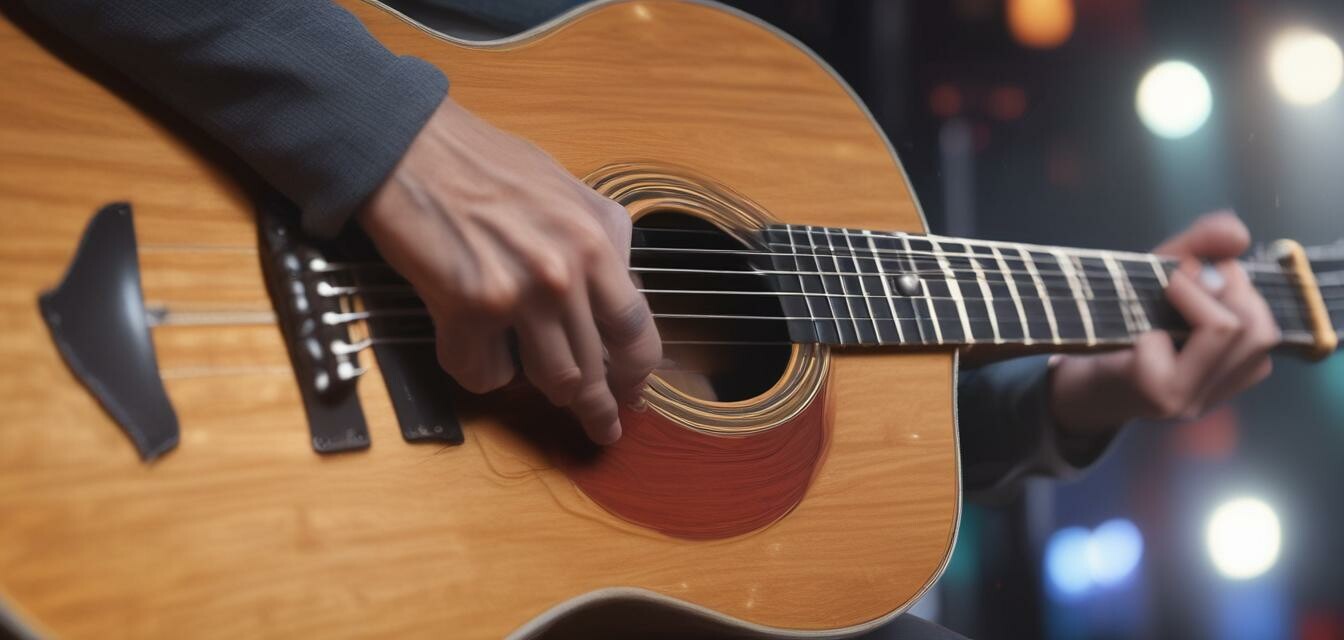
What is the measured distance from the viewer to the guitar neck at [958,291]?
0.85 m

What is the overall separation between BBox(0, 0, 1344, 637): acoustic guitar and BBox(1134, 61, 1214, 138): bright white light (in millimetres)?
1206

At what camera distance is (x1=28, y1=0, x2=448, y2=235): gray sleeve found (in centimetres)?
59

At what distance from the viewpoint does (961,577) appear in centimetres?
178

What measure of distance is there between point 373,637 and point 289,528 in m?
0.08

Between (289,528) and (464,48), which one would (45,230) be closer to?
(289,528)

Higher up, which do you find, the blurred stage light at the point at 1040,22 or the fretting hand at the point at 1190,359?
the blurred stage light at the point at 1040,22

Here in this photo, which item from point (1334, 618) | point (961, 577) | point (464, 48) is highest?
point (464, 48)

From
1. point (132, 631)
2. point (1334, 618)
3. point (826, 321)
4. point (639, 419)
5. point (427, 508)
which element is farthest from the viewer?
point (1334, 618)

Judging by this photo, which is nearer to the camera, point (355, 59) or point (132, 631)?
point (132, 631)

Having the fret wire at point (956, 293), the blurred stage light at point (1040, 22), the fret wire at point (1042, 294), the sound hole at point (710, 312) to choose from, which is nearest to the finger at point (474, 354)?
the sound hole at point (710, 312)

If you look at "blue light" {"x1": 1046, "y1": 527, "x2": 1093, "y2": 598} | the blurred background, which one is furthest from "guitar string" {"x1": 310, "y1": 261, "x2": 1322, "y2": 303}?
"blue light" {"x1": 1046, "y1": 527, "x2": 1093, "y2": 598}

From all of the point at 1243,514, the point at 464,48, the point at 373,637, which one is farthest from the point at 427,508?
the point at 1243,514

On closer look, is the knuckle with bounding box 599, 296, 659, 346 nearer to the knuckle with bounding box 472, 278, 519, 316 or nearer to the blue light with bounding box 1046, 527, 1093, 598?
the knuckle with bounding box 472, 278, 519, 316

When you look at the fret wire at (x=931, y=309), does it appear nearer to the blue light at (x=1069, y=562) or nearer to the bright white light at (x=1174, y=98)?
the blue light at (x=1069, y=562)
